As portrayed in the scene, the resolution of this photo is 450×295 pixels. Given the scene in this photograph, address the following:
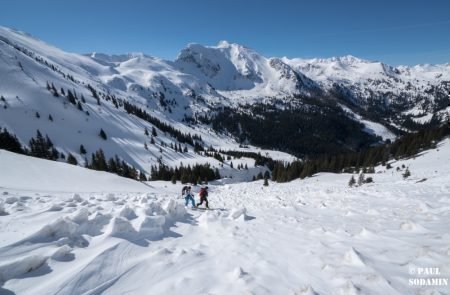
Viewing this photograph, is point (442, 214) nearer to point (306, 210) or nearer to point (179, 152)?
point (306, 210)

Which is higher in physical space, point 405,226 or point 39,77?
point 39,77

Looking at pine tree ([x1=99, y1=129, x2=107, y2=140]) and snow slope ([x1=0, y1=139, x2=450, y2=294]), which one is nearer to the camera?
snow slope ([x1=0, y1=139, x2=450, y2=294])

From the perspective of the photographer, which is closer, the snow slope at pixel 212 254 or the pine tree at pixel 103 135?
the snow slope at pixel 212 254

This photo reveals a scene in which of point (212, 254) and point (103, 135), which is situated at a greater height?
point (103, 135)

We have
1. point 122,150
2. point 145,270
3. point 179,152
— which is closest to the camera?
point 145,270

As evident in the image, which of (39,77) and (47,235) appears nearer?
(47,235)

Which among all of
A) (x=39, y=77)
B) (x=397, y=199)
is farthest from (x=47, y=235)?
(x=39, y=77)

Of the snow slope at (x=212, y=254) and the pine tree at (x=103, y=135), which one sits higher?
the pine tree at (x=103, y=135)

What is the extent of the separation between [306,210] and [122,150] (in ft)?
421

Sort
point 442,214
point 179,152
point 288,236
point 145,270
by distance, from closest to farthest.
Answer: point 145,270 → point 288,236 → point 442,214 → point 179,152

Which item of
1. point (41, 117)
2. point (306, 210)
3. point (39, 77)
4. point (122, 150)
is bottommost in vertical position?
point (306, 210)

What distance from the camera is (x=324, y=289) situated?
198 inches

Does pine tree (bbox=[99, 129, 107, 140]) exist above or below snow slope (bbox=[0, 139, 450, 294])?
above

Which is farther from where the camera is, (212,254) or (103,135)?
(103,135)
